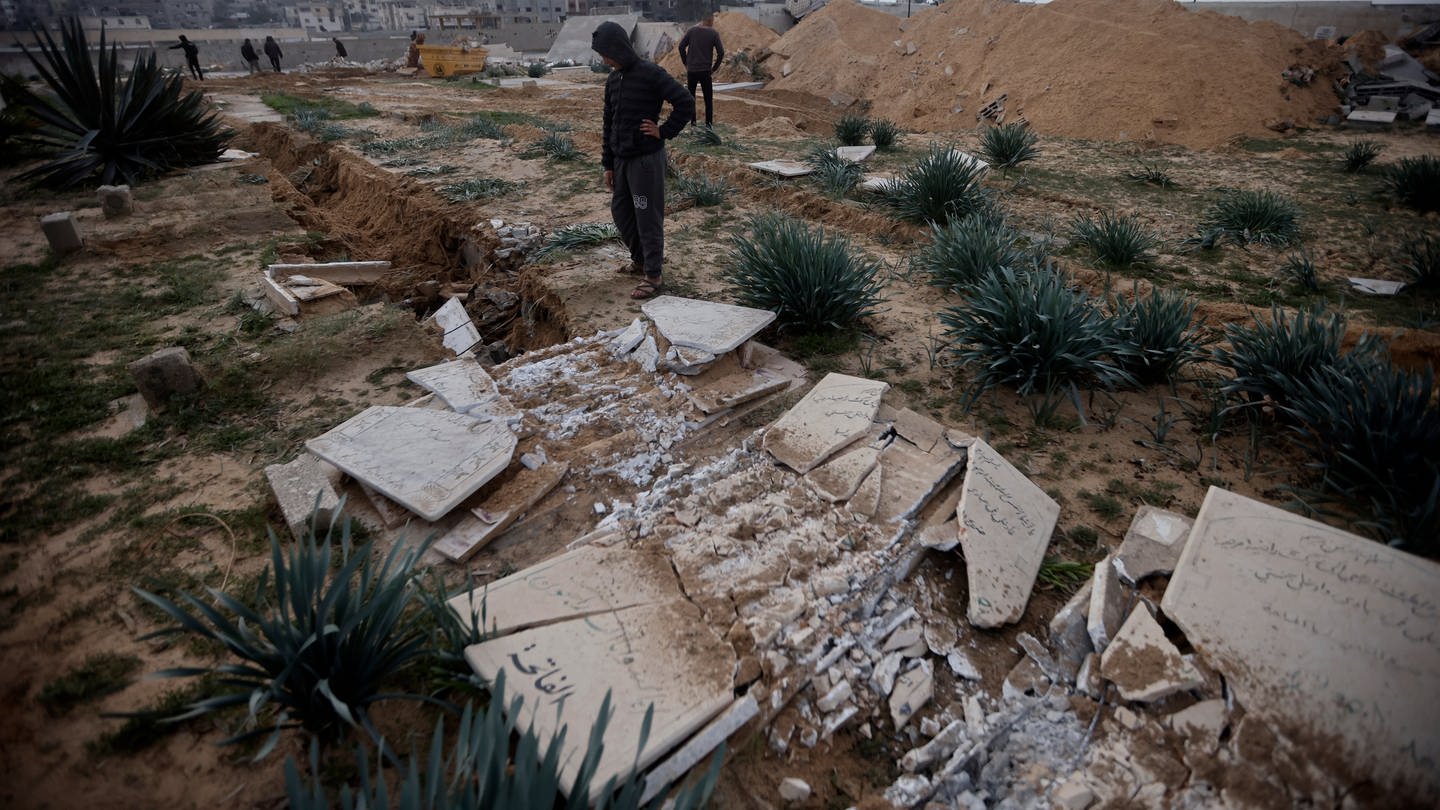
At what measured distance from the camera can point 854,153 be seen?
31.1 feet

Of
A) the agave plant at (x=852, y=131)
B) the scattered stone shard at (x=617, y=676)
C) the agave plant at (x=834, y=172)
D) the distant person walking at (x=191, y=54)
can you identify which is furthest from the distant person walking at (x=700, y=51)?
the distant person walking at (x=191, y=54)

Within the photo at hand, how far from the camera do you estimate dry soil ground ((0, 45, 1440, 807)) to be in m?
2.02

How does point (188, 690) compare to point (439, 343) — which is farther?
point (439, 343)

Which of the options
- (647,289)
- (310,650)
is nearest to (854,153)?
(647,289)

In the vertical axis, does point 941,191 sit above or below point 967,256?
above

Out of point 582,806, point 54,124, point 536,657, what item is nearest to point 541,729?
point 536,657

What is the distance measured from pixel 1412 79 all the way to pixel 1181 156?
28.0ft

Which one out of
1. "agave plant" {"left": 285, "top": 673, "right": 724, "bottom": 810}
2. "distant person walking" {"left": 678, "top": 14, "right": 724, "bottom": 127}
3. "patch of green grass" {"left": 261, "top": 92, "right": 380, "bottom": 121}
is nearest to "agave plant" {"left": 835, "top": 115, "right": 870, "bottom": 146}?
"distant person walking" {"left": 678, "top": 14, "right": 724, "bottom": 127}

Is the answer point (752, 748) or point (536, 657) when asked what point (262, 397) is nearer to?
point (536, 657)

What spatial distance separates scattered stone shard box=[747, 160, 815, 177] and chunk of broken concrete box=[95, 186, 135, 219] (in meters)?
7.44

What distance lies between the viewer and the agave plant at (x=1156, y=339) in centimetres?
378

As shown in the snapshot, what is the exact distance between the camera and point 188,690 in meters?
2.04

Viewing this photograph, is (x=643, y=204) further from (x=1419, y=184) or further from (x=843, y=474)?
(x=1419, y=184)

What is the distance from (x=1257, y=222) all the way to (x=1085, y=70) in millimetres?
9813
